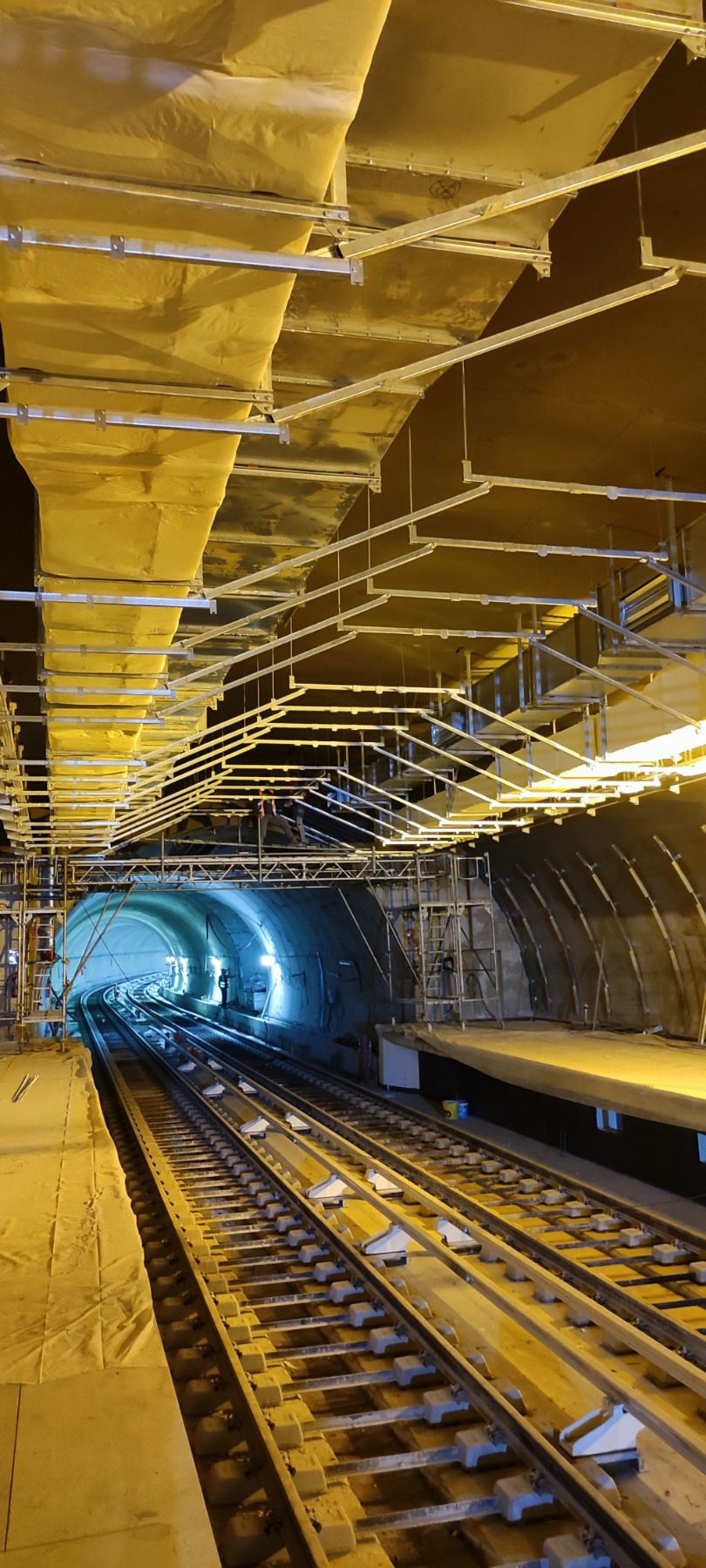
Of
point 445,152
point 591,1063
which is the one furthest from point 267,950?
point 445,152

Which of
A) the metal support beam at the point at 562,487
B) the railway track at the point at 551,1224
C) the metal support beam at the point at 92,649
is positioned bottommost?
the railway track at the point at 551,1224

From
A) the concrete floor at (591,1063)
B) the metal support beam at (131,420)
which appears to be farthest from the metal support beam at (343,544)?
the concrete floor at (591,1063)

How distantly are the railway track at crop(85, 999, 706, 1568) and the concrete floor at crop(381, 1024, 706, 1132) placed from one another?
221cm

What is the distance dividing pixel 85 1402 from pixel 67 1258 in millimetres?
2121

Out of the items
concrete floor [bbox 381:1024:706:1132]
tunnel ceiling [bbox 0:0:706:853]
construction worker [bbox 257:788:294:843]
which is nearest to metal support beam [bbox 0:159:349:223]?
tunnel ceiling [bbox 0:0:706:853]

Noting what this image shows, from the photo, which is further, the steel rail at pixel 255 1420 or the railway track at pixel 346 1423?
the railway track at pixel 346 1423

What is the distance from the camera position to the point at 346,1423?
5.26m

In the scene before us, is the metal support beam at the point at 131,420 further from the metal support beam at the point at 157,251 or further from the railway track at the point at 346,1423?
the railway track at the point at 346,1423

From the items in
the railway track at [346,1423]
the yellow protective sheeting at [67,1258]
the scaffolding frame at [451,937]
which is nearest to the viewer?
the railway track at [346,1423]

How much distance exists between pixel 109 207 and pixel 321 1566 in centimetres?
453

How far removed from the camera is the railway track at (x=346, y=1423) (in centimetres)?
433

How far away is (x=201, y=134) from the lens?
7.21 ft

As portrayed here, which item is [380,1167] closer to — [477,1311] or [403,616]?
[477,1311]

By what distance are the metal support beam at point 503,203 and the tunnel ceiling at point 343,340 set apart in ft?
0.04
